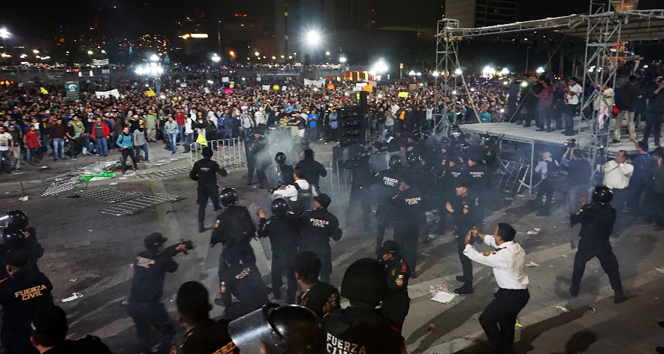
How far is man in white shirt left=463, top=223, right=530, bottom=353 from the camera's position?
190 inches

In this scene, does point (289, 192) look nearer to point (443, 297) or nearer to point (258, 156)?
point (443, 297)

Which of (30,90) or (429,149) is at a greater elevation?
(30,90)

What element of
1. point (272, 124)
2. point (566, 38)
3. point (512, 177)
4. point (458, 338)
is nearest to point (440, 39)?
point (566, 38)

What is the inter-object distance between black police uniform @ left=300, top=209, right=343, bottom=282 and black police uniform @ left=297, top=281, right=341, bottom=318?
7.26ft

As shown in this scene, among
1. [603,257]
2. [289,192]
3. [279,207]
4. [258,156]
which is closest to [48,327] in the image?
[279,207]

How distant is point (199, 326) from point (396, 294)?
223 centimetres

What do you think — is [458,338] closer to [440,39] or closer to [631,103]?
[631,103]

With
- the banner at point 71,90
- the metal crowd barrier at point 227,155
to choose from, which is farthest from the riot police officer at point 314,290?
the banner at point 71,90

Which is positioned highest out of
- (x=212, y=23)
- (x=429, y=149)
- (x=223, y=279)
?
(x=212, y=23)

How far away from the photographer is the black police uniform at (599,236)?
625 centimetres

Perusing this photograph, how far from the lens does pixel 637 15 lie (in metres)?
10.5

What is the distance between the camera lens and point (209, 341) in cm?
284

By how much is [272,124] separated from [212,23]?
143 meters

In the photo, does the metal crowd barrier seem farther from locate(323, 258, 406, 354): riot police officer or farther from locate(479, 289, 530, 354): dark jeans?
locate(323, 258, 406, 354): riot police officer
